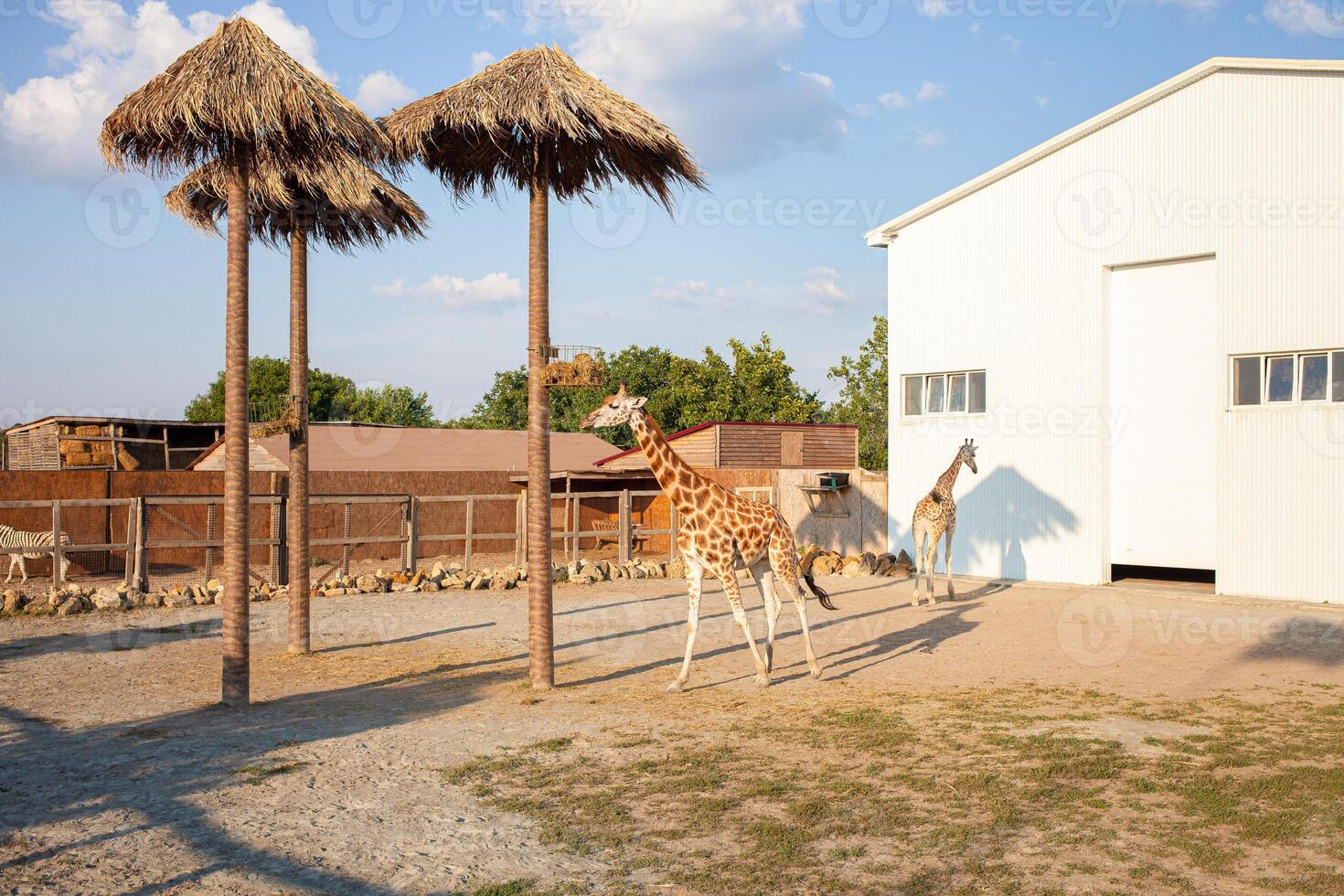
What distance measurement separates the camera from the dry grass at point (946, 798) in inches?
223

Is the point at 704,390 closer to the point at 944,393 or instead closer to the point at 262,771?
the point at 944,393

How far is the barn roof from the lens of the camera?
57.5 ft

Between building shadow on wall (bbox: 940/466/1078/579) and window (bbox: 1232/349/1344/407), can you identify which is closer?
window (bbox: 1232/349/1344/407)

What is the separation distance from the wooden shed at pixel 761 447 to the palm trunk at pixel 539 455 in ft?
74.4

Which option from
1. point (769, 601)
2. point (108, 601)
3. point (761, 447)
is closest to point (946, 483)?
point (769, 601)

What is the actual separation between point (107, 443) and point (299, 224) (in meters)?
25.3

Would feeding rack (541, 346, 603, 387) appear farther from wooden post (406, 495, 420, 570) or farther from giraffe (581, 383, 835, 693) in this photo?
wooden post (406, 495, 420, 570)

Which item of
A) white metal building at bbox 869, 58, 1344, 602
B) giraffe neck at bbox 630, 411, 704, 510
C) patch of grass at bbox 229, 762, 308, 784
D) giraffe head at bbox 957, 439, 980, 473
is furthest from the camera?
giraffe head at bbox 957, 439, 980, 473

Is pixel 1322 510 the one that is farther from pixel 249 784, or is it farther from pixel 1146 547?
pixel 249 784

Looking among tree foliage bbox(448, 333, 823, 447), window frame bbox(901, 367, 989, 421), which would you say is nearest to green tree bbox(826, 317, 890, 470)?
tree foliage bbox(448, 333, 823, 447)

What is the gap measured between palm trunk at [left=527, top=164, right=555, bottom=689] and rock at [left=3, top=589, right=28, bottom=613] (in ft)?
33.1

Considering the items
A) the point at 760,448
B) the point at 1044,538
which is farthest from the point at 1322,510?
the point at 760,448

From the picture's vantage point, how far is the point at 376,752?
8.27 metres

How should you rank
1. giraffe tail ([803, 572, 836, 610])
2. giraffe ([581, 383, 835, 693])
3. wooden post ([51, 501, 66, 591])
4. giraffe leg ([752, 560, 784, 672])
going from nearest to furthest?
giraffe ([581, 383, 835, 693]) < giraffe leg ([752, 560, 784, 672]) < giraffe tail ([803, 572, 836, 610]) < wooden post ([51, 501, 66, 591])
